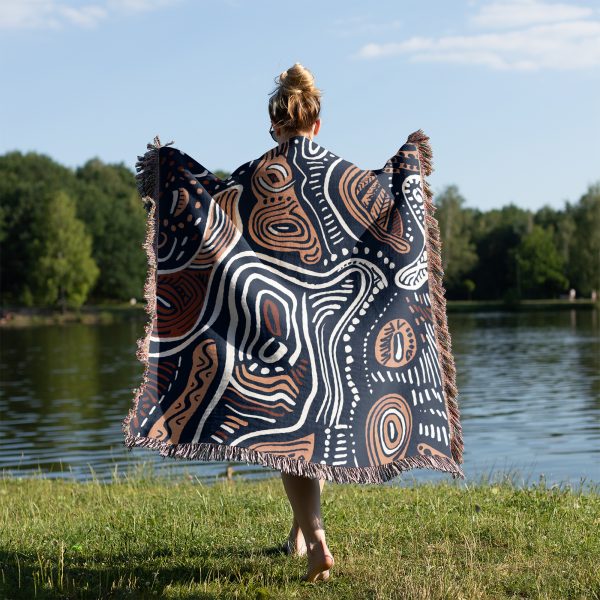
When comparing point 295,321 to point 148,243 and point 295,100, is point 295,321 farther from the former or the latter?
point 295,100

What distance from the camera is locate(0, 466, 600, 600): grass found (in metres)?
4.48

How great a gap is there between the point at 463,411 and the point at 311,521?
16.5 m

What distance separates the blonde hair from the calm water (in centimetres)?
400

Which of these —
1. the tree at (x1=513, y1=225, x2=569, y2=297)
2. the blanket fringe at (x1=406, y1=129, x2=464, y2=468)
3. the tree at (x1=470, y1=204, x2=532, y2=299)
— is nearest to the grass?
the blanket fringe at (x1=406, y1=129, x2=464, y2=468)

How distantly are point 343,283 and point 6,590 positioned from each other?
2.14m

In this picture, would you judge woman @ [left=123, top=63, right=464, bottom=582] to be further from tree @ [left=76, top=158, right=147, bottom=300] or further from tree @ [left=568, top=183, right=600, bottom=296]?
tree @ [left=568, top=183, right=600, bottom=296]

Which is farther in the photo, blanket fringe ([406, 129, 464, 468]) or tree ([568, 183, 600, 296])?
tree ([568, 183, 600, 296])

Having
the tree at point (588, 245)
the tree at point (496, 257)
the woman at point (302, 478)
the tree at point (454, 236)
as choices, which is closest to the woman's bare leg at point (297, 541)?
the woman at point (302, 478)

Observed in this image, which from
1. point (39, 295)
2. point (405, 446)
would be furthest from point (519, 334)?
point (405, 446)

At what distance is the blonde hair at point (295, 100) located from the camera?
479 cm

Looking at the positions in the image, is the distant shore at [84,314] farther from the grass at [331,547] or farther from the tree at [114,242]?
the grass at [331,547]

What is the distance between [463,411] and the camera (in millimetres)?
20656

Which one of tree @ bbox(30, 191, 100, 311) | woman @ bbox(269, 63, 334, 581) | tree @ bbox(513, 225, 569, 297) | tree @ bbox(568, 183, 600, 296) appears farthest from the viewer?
tree @ bbox(513, 225, 569, 297)

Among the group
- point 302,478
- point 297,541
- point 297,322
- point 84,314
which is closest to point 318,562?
point 302,478
